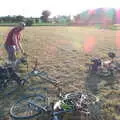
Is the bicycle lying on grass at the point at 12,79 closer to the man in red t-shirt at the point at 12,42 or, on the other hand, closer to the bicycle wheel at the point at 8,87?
the bicycle wheel at the point at 8,87

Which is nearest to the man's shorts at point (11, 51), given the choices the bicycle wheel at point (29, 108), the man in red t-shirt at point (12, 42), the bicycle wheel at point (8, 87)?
the man in red t-shirt at point (12, 42)

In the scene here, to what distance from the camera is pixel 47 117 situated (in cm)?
781

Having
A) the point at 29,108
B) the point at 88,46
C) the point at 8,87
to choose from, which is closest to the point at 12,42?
the point at 8,87

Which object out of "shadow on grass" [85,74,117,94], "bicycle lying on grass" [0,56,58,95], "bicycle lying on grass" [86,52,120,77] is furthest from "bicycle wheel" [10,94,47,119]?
"bicycle lying on grass" [86,52,120,77]

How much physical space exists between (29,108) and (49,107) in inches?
24.8

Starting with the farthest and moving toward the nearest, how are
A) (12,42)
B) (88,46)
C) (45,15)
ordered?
(45,15)
(88,46)
(12,42)

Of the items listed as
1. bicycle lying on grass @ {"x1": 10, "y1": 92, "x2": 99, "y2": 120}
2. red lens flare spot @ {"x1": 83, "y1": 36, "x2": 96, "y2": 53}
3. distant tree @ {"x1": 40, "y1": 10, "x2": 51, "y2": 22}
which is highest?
bicycle lying on grass @ {"x1": 10, "y1": 92, "x2": 99, "y2": 120}

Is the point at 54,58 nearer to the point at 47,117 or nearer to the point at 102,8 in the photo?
the point at 47,117

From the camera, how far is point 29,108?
26.3 ft

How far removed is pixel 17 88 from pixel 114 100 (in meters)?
3.30

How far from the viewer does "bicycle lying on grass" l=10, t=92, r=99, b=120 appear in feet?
24.2

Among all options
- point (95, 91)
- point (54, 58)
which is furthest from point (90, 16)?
point (95, 91)

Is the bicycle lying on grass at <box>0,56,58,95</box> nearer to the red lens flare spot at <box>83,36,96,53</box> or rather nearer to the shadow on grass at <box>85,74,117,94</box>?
the shadow on grass at <box>85,74,117,94</box>

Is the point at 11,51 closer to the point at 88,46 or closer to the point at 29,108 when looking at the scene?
the point at 29,108
